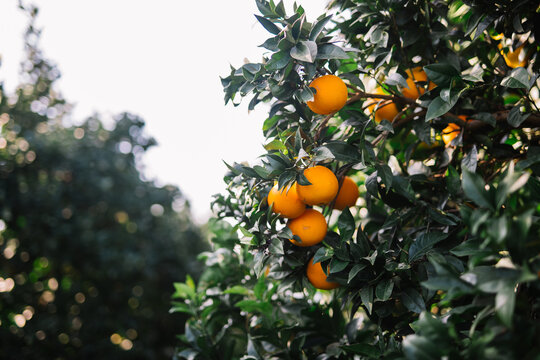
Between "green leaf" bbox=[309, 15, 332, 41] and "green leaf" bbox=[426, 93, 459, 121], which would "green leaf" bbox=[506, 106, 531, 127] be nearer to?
"green leaf" bbox=[426, 93, 459, 121]

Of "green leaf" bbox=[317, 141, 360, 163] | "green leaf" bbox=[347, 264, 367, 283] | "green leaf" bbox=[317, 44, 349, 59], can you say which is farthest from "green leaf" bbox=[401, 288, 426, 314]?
"green leaf" bbox=[317, 44, 349, 59]

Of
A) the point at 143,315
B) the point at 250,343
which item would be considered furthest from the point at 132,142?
the point at 250,343

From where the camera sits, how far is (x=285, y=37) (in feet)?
2.71

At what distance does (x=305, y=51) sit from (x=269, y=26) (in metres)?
0.14

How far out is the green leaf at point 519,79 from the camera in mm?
753

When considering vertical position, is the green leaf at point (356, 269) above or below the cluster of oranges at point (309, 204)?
below

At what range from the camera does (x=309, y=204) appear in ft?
2.82

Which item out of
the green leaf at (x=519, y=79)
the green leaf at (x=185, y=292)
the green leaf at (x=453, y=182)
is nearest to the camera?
the green leaf at (x=519, y=79)

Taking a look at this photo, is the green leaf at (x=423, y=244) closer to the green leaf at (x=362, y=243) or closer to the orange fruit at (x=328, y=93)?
the green leaf at (x=362, y=243)

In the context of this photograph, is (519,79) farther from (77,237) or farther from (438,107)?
(77,237)

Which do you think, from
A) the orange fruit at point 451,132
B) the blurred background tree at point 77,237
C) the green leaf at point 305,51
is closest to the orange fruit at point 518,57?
the orange fruit at point 451,132

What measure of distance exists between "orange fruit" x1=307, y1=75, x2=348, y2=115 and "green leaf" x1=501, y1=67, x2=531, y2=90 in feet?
1.17

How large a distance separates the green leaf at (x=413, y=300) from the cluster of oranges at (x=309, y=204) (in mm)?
181

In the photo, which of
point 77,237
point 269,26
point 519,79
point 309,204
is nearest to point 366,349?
point 309,204
